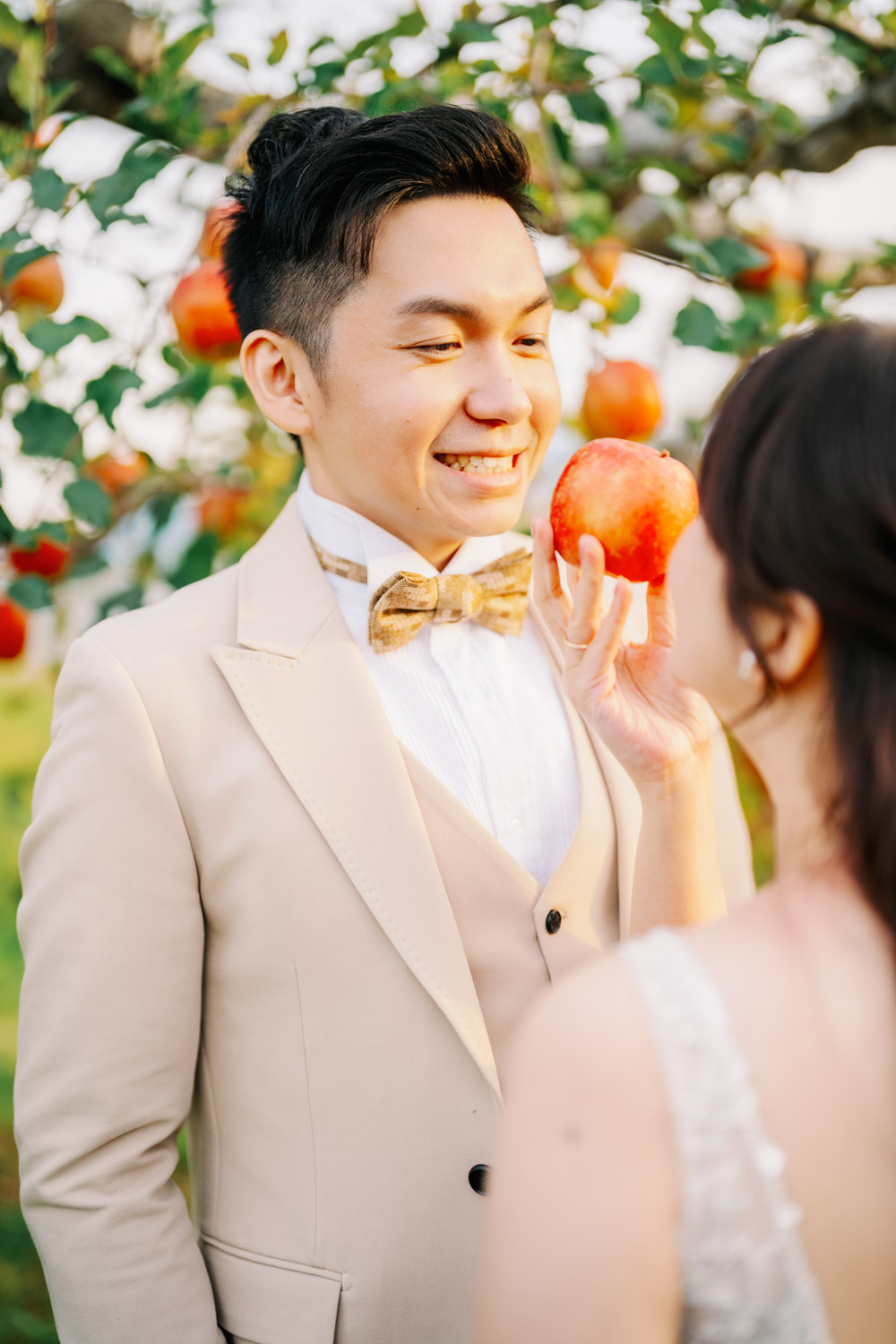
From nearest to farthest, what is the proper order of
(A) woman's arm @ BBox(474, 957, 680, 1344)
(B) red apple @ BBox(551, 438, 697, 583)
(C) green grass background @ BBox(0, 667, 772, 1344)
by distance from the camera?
1. (A) woman's arm @ BBox(474, 957, 680, 1344)
2. (B) red apple @ BBox(551, 438, 697, 583)
3. (C) green grass background @ BBox(0, 667, 772, 1344)

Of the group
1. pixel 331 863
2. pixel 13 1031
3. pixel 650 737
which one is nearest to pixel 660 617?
pixel 650 737

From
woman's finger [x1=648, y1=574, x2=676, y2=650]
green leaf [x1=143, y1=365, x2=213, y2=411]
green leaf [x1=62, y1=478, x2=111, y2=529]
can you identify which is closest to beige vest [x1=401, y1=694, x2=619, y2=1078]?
woman's finger [x1=648, y1=574, x2=676, y2=650]

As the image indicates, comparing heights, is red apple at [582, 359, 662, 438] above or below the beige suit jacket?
above

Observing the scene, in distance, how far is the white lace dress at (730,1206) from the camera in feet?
2.84

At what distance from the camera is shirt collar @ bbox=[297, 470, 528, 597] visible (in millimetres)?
1676

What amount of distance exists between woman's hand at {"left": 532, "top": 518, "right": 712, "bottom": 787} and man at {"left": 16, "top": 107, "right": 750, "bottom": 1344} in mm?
132

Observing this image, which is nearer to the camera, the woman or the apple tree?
the woman

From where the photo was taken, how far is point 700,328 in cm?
208

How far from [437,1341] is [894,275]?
223 cm

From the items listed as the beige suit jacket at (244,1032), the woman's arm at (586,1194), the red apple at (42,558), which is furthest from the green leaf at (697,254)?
the woman's arm at (586,1194)

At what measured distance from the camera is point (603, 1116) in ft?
2.85

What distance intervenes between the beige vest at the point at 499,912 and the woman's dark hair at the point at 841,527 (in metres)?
0.62

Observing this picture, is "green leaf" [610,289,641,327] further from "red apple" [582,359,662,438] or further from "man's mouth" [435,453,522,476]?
"man's mouth" [435,453,522,476]

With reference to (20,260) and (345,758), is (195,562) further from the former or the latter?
(345,758)
